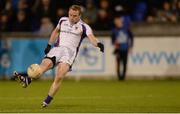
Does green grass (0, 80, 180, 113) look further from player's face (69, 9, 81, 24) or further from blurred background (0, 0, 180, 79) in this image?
player's face (69, 9, 81, 24)

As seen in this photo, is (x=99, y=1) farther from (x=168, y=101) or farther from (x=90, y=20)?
(x=168, y=101)

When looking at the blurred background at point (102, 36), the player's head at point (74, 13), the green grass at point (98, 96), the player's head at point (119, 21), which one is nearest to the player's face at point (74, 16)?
the player's head at point (74, 13)

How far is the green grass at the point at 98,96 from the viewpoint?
48.9 feet

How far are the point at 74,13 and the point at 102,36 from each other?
33.1 feet

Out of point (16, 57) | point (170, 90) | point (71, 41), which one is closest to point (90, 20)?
point (16, 57)

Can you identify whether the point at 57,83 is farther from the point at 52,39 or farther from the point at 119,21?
the point at 119,21

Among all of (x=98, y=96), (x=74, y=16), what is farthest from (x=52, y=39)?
(x=98, y=96)

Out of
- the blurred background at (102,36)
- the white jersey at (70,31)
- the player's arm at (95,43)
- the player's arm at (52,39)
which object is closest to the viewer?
the player's arm at (95,43)

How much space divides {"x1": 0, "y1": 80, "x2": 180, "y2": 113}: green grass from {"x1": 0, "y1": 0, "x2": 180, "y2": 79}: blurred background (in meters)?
0.67

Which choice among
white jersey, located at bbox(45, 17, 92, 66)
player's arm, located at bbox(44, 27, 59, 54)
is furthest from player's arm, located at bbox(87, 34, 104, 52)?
player's arm, located at bbox(44, 27, 59, 54)

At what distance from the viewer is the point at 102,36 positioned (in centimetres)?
2539

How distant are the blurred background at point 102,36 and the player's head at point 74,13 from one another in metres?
9.48

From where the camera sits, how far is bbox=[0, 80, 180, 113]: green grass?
14906 mm

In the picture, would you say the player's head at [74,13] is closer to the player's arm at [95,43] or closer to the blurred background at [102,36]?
the player's arm at [95,43]
